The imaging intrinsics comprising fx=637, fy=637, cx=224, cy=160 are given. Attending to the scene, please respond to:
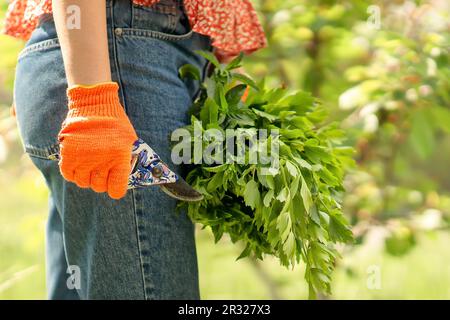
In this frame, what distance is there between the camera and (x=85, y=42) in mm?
1141

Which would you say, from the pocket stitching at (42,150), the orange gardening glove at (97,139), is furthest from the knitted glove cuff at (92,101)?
the pocket stitching at (42,150)

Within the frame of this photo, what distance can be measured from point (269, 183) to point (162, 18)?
40cm

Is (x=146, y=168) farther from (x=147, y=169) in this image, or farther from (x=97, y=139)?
(x=97, y=139)

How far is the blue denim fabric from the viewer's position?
1.24 meters

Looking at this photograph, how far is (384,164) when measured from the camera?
2.81 metres

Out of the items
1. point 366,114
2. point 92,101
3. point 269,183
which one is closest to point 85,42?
point 92,101

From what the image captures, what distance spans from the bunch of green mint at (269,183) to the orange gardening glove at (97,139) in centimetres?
16

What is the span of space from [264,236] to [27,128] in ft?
1.74

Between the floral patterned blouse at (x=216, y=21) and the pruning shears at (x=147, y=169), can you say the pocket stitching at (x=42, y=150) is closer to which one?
the pruning shears at (x=147, y=169)

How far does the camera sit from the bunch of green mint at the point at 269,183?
1221 mm

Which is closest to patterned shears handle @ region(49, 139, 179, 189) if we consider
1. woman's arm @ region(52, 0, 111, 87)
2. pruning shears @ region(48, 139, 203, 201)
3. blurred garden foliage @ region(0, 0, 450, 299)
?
pruning shears @ region(48, 139, 203, 201)

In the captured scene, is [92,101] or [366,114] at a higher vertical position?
[92,101]
